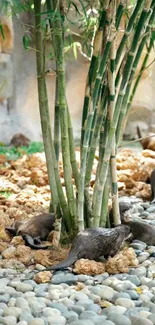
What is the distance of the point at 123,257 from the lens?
2520 millimetres

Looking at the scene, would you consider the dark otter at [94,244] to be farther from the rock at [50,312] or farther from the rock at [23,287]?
the rock at [50,312]

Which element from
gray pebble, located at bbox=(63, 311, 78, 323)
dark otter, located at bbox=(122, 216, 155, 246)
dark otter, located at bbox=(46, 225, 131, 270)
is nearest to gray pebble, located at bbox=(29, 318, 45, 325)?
gray pebble, located at bbox=(63, 311, 78, 323)

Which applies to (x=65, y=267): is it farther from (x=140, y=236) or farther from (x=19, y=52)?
(x=19, y=52)

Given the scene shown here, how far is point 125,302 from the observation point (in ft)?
6.83

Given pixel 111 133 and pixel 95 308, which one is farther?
pixel 111 133

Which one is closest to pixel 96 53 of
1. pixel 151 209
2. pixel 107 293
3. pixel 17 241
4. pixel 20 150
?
pixel 17 241

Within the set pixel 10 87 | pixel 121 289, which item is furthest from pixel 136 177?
pixel 10 87

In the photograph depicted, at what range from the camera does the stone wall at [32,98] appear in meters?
7.60

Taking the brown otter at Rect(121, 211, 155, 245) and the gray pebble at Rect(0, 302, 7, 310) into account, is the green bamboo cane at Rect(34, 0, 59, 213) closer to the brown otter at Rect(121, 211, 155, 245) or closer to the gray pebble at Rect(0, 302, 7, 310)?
the brown otter at Rect(121, 211, 155, 245)

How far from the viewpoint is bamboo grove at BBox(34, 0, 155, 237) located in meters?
2.58

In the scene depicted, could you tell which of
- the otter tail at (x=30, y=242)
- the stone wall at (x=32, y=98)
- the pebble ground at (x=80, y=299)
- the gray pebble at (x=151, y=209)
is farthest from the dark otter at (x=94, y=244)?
the stone wall at (x=32, y=98)

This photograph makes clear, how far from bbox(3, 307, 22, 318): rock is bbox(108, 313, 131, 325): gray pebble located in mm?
301

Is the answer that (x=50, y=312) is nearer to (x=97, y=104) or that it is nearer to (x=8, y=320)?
(x=8, y=320)

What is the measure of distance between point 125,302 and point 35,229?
829mm
